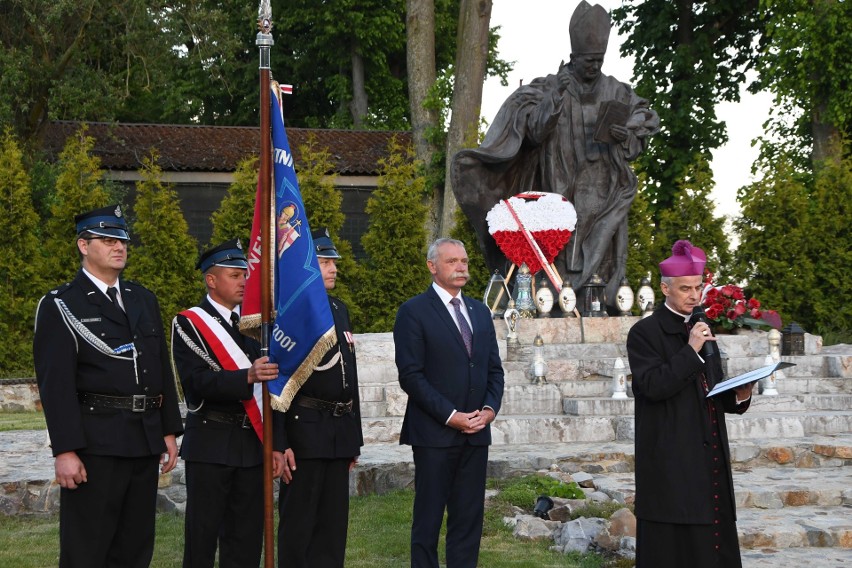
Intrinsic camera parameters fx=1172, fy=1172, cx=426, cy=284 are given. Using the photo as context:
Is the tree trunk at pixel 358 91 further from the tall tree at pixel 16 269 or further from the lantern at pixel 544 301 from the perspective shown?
the lantern at pixel 544 301

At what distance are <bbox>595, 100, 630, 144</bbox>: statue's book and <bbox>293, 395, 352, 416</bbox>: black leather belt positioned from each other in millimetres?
6845

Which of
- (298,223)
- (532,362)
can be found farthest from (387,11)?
(298,223)

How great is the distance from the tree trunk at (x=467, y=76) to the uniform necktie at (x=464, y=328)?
1306cm

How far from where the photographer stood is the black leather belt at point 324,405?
544 centimetres

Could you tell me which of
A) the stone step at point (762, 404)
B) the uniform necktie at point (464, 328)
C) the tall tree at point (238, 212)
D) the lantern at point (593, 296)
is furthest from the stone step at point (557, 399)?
the tall tree at point (238, 212)

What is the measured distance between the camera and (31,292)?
53.5 feet

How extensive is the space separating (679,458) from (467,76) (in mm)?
15083

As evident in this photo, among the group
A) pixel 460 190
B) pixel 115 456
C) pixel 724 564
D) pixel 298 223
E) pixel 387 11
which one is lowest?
pixel 724 564

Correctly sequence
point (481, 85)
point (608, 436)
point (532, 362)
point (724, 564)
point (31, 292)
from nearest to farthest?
point (724, 564)
point (608, 436)
point (532, 362)
point (31, 292)
point (481, 85)

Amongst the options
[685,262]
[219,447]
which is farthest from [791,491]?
[219,447]

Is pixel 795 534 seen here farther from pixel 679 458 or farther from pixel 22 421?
pixel 22 421

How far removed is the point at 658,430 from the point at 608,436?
5078 millimetres

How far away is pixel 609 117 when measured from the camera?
11648 mm

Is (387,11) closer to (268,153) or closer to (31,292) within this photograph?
(31,292)
